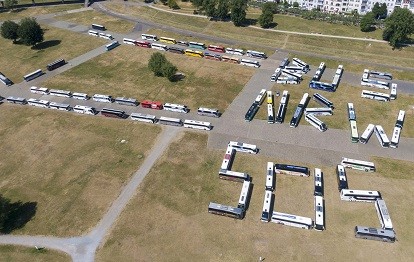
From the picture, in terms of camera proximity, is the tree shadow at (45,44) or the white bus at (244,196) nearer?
the white bus at (244,196)

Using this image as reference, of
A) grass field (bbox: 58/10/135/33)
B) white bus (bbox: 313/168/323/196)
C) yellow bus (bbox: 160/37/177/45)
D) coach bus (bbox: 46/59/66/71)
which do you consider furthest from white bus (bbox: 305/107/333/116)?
grass field (bbox: 58/10/135/33)

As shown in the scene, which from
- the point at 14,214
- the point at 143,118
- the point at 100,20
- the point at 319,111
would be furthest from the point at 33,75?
the point at 319,111

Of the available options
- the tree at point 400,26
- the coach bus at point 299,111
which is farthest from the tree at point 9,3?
the tree at point 400,26

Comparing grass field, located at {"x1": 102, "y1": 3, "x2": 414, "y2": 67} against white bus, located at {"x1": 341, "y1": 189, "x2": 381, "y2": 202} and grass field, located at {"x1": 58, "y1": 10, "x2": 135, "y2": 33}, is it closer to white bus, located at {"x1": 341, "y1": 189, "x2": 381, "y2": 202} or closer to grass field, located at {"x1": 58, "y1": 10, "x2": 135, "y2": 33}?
grass field, located at {"x1": 58, "y1": 10, "x2": 135, "y2": 33}

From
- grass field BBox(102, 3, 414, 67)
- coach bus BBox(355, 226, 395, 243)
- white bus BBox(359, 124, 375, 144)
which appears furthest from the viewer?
grass field BBox(102, 3, 414, 67)

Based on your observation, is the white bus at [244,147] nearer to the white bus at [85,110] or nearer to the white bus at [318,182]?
the white bus at [318,182]

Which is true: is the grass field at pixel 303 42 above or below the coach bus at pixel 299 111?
above

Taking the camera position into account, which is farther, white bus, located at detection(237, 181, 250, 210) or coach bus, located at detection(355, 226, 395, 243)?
white bus, located at detection(237, 181, 250, 210)
